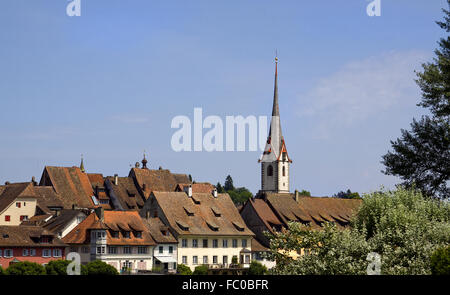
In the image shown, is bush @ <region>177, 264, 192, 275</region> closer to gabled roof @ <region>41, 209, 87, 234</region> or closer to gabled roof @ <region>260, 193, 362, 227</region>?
gabled roof @ <region>41, 209, 87, 234</region>

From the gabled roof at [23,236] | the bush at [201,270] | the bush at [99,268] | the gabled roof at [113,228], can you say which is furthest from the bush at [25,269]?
the bush at [201,270]

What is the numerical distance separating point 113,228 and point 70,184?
91.5 ft

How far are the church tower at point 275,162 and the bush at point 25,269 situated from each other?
85815 millimetres

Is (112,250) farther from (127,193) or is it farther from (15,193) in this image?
(127,193)

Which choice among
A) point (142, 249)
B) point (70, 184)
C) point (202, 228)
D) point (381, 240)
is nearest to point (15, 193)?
point (70, 184)

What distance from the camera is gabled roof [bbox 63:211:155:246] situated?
92625mm

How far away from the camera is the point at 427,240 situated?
39.6 m

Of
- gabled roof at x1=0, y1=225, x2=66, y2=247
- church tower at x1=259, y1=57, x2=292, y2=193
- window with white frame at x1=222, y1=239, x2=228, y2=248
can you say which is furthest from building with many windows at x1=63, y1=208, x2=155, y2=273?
church tower at x1=259, y1=57, x2=292, y2=193

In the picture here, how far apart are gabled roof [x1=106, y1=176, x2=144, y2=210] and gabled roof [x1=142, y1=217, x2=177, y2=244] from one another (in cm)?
1799

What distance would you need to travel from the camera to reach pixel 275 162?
525 ft

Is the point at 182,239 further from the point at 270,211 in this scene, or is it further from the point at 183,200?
the point at 270,211

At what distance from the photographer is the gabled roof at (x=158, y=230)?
9612 cm
